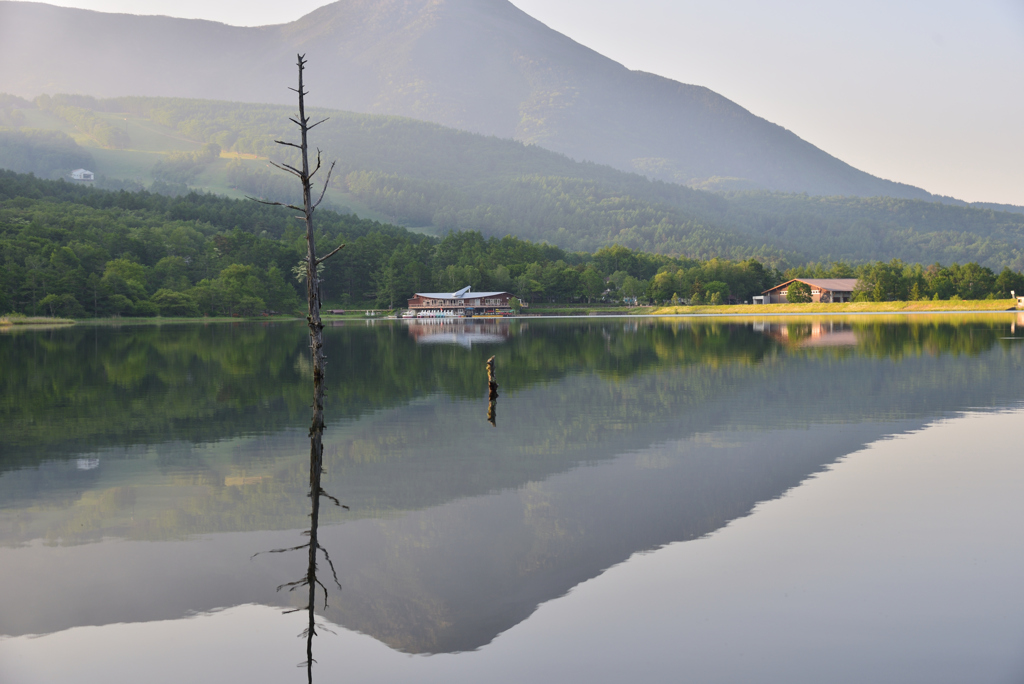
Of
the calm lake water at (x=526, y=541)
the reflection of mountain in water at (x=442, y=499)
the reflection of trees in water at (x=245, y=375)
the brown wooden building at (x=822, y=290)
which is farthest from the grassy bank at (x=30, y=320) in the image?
the brown wooden building at (x=822, y=290)

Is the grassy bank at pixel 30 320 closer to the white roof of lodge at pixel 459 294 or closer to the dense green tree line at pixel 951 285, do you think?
the white roof of lodge at pixel 459 294

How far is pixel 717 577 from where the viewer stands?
29.7 ft

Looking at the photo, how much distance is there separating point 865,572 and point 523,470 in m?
6.58

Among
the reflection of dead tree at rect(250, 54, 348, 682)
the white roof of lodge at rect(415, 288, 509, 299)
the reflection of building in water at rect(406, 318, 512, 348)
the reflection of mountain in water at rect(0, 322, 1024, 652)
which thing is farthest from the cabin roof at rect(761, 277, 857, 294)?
the reflection of dead tree at rect(250, 54, 348, 682)

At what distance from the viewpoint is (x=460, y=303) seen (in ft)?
496

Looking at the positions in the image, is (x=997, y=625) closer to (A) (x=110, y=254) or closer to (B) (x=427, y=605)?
(B) (x=427, y=605)

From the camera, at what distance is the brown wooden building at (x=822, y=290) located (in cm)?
14775

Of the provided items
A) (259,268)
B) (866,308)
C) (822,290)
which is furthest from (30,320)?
(822,290)

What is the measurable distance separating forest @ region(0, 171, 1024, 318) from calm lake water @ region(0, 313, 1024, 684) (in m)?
87.9

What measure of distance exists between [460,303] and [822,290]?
6974 centimetres

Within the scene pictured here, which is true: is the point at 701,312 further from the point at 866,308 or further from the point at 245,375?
the point at 245,375

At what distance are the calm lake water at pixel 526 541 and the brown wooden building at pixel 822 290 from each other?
134554 mm

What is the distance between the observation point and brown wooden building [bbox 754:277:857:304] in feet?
485

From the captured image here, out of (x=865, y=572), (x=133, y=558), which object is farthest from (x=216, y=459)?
(x=865, y=572)
